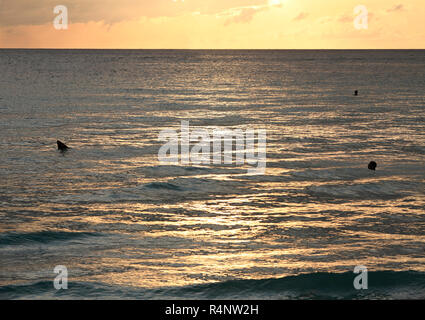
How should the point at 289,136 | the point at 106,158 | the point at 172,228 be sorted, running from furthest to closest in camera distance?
1. the point at 289,136
2. the point at 106,158
3. the point at 172,228

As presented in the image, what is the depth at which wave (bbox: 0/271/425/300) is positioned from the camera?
11938 mm

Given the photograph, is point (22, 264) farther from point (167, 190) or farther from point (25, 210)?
point (167, 190)

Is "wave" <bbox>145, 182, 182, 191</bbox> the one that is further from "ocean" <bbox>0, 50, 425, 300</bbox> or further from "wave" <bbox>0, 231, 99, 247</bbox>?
"wave" <bbox>0, 231, 99, 247</bbox>

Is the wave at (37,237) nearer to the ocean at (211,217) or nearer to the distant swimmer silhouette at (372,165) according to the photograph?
the ocean at (211,217)

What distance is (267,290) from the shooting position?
40.3 feet

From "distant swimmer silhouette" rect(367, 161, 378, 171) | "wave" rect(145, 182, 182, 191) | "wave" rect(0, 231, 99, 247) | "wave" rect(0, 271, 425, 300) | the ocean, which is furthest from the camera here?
"distant swimmer silhouette" rect(367, 161, 378, 171)

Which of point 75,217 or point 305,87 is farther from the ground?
point 305,87

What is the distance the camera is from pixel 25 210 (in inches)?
720

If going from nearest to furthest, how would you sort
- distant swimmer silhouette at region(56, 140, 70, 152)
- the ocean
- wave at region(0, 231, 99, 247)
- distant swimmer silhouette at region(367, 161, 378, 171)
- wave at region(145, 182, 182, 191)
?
the ocean, wave at region(0, 231, 99, 247), wave at region(145, 182, 182, 191), distant swimmer silhouette at region(367, 161, 378, 171), distant swimmer silhouette at region(56, 140, 70, 152)

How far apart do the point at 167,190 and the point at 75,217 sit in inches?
177

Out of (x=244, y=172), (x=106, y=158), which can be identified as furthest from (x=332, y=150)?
(x=106, y=158)

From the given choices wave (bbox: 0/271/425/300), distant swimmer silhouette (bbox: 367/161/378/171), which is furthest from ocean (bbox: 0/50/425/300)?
distant swimmer silhouette (bbox: 367/161/378/171)

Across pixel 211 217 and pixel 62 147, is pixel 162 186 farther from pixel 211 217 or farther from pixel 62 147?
pixel 62 147

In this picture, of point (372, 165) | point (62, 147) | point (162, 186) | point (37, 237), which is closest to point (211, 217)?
point (162, 186)
